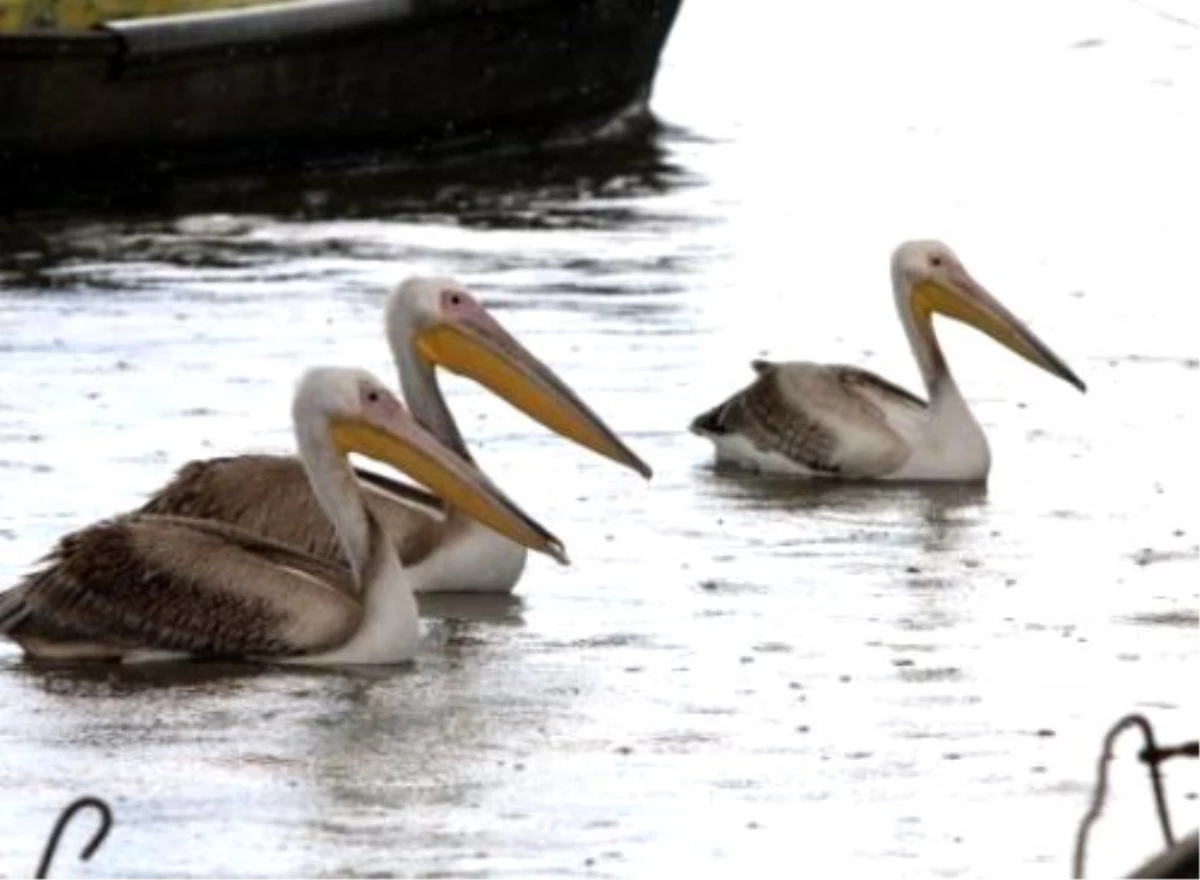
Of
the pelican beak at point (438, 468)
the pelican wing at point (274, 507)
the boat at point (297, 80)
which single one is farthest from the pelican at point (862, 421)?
the boat at point (297, 80)

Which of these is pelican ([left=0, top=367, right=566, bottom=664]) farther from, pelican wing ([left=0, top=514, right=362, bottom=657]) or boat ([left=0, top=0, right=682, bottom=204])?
boat ([left=0, top=0, right=682, bottom=204])

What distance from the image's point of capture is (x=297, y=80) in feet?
62.5

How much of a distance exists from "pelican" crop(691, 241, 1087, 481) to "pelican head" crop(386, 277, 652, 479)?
1632 mm

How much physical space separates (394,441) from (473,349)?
0.97 metres

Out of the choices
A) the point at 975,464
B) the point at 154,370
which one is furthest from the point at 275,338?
the point at 975,464

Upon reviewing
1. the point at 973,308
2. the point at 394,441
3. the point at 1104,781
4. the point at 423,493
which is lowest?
the point at 973,308

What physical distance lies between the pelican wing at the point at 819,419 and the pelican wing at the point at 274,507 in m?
2.17

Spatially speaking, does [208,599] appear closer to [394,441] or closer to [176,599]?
[176,599]

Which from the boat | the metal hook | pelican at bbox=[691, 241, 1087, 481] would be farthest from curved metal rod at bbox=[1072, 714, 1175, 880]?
the boat

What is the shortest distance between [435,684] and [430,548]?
0.98m

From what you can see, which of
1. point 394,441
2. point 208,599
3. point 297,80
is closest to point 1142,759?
point 208,599

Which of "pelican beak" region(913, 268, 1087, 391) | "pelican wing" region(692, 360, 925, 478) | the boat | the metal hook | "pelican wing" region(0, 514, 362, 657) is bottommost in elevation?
the boat

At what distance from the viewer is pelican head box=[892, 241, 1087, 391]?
12375 millimetres

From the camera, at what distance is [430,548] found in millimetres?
9922
